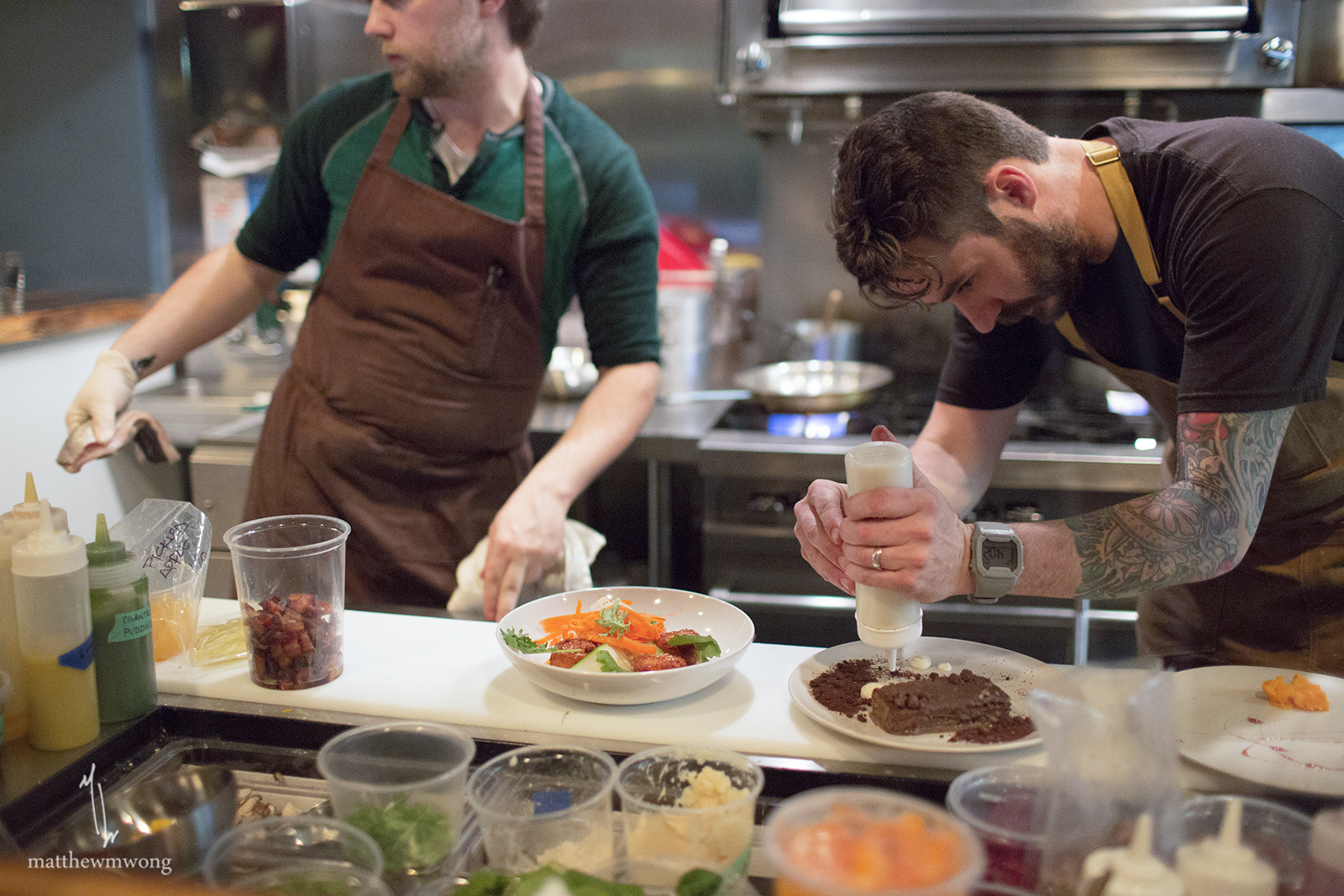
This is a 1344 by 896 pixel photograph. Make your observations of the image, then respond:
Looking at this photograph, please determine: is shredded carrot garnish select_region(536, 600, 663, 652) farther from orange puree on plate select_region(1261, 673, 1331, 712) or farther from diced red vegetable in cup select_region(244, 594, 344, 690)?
orange puree on plate select_region(1261, 673, 1331, 712)

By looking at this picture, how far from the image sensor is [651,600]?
1.35 meters

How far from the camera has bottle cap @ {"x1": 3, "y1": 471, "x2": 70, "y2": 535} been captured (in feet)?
3.46

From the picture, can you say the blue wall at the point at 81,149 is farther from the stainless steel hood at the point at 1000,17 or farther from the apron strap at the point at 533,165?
the stainless steel hood at the point at 1000,17

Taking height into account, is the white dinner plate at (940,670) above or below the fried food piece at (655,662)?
below

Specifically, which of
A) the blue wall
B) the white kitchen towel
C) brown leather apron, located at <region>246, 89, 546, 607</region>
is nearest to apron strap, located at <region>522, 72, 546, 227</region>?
brown leather apron, located at <region>246, 89, 546, 607</region>

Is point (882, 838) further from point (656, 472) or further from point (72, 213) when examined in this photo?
point (72, 213)

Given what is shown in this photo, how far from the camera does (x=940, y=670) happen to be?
44.8 inches

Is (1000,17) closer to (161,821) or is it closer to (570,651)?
(570,651)

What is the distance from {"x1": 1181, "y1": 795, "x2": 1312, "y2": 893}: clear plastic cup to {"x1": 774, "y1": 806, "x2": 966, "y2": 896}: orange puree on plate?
9.3 inches

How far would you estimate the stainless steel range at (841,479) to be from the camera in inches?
89.4

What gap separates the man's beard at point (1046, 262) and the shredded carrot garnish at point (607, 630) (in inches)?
24.6

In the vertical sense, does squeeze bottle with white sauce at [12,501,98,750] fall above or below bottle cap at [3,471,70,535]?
below

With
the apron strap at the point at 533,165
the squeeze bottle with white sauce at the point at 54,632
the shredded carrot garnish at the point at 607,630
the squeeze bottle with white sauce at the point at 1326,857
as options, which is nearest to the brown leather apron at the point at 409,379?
the apron strap at the point at 533,165
